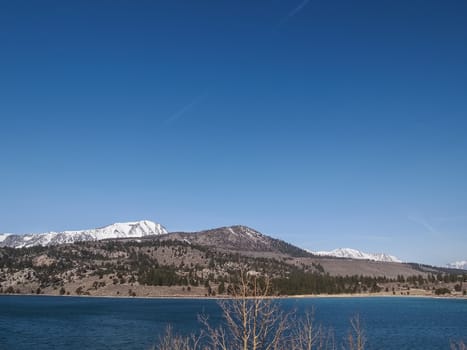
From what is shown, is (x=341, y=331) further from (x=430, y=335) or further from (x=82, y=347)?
(x=82, y=347)

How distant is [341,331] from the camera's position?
93.4m

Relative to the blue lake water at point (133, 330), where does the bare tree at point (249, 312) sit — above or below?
above

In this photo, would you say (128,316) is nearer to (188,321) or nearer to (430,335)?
(188,321)

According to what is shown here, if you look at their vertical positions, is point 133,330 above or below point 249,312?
below

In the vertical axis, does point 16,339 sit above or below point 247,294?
below

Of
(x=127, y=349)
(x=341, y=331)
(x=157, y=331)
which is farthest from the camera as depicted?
(x=157, y=331)

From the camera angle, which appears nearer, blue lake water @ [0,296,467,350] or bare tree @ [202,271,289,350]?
bare tree @ [202,271,289,350]

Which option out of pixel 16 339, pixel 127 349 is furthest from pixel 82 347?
pixel 16 339

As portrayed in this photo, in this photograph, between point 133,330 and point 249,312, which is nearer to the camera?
point 249,312

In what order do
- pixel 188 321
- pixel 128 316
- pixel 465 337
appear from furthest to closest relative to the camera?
pixel 128 316
pixel 188 321
pixel 465 337

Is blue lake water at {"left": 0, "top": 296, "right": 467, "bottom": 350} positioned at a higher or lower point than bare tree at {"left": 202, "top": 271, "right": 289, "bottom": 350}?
lower

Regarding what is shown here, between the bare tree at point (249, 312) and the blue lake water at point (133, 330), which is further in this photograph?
the blue lake water at point (133, 330)

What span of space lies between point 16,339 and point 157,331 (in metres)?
27.4

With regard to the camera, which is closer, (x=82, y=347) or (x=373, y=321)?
(x=82, y=347)
